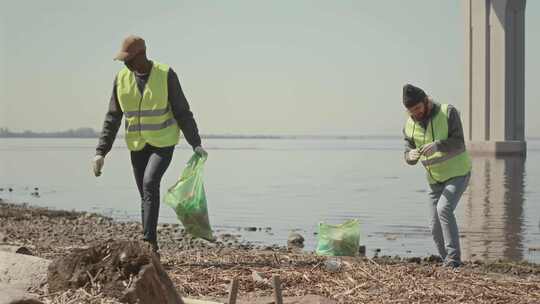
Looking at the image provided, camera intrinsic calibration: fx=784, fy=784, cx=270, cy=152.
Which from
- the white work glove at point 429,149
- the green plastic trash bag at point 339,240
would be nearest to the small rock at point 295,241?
the green plastic trash bag at point 339,240

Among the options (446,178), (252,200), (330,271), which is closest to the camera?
(330,271)

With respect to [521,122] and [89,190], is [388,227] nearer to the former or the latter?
[89,190]

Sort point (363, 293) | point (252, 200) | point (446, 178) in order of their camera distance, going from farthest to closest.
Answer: point (252, 200)
point (446, 178)
point (363, 293)

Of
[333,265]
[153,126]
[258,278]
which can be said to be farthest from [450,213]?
[153,126]

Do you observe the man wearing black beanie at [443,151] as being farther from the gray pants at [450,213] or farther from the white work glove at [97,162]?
the white work glove at [97,162]

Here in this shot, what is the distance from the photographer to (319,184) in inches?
1180

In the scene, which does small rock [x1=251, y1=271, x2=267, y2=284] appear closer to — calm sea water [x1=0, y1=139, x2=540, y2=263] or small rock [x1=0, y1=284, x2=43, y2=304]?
small rock [x1=0, y1=284, x2=43, y2=304]

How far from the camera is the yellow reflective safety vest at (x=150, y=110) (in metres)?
6.69

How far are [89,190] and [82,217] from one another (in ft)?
37.0

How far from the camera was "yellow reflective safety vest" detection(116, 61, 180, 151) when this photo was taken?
669 centimetres

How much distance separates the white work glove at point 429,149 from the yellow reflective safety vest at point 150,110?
2.24 m

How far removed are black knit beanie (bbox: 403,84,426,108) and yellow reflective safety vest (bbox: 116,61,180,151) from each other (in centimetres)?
208

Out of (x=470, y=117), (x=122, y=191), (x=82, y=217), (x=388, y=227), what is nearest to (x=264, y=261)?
(x=388, y=227)

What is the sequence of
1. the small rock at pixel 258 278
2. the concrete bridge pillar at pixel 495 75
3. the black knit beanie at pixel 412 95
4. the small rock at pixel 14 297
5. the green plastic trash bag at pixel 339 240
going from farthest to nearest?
the concrete bridge pillar at pixel 495 75
the green plastic trash bag at pixel 339 240
the black knit beanie at pixel 412 95
the small rock at pixel 258 278
the small rock at pixel 14 297
